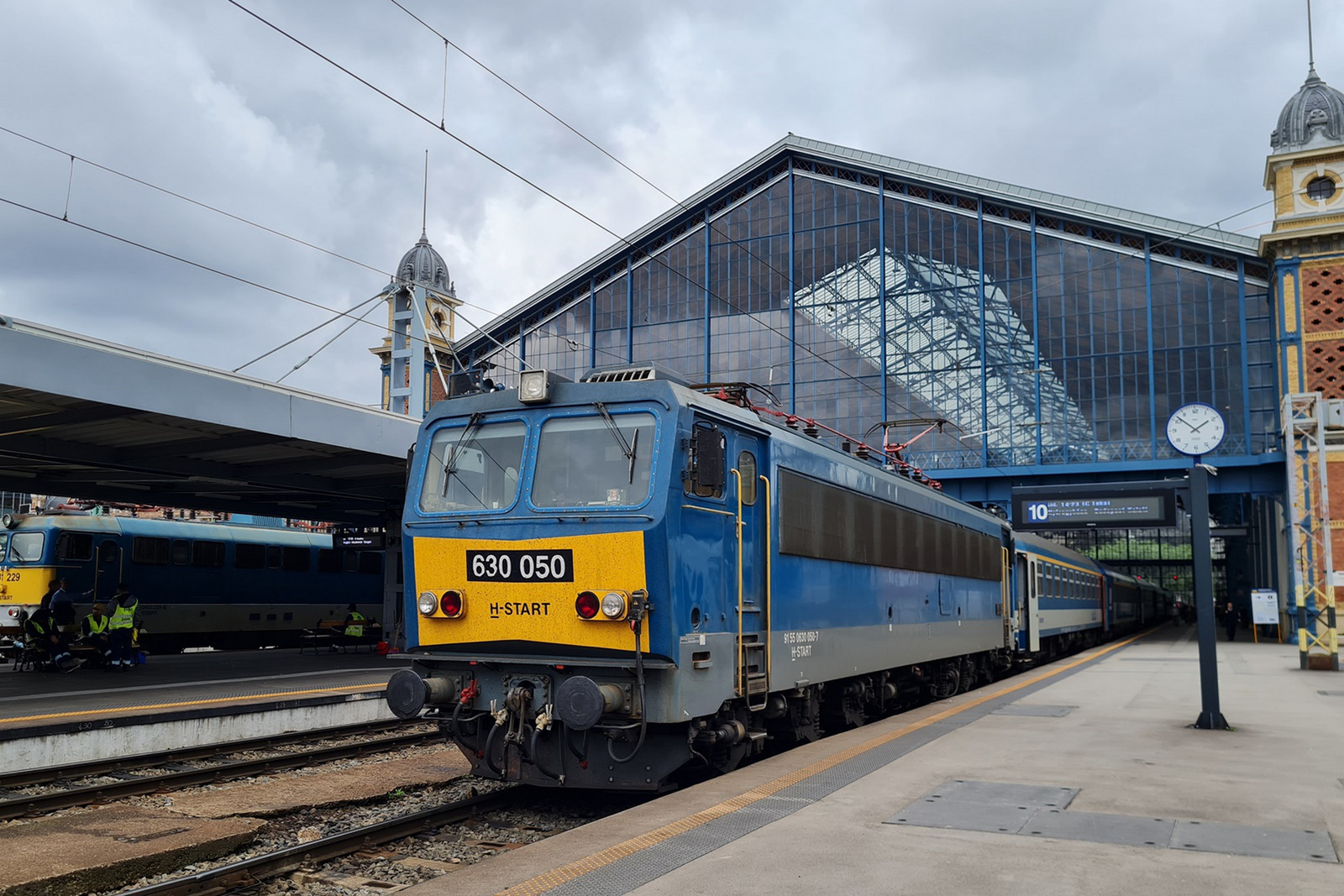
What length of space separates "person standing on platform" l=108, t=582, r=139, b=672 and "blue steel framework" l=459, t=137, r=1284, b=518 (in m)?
17.6

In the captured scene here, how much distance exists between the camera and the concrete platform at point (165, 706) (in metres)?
11.3

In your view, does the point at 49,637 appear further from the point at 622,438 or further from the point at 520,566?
the point at 622,438

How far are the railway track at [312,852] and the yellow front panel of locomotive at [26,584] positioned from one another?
1989cm

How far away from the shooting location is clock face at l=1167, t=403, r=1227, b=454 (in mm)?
12516

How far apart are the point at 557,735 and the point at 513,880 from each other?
270cm

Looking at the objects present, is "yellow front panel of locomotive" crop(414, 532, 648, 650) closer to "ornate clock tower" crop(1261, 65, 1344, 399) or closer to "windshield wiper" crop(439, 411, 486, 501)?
"windshield wiper" crop(439, 411, 486, 501)

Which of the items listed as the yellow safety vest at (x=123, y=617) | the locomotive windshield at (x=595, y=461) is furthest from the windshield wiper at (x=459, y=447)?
the yellow safety vest at (x=123, y=617)

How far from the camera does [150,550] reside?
2697cm

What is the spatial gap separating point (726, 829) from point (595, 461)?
3.11 metres

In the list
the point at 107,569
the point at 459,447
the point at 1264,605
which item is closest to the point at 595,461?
the point at 459,447

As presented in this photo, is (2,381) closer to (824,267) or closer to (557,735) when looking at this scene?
(557,735)

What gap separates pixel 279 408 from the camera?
53.5 feet

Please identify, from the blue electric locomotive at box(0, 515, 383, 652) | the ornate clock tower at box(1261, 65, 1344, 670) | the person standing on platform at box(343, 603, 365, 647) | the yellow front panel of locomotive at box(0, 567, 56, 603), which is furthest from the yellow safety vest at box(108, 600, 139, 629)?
the ornate clock tower at box(1261, 65, 1344, 670)

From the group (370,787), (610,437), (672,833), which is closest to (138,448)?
(370,787)
